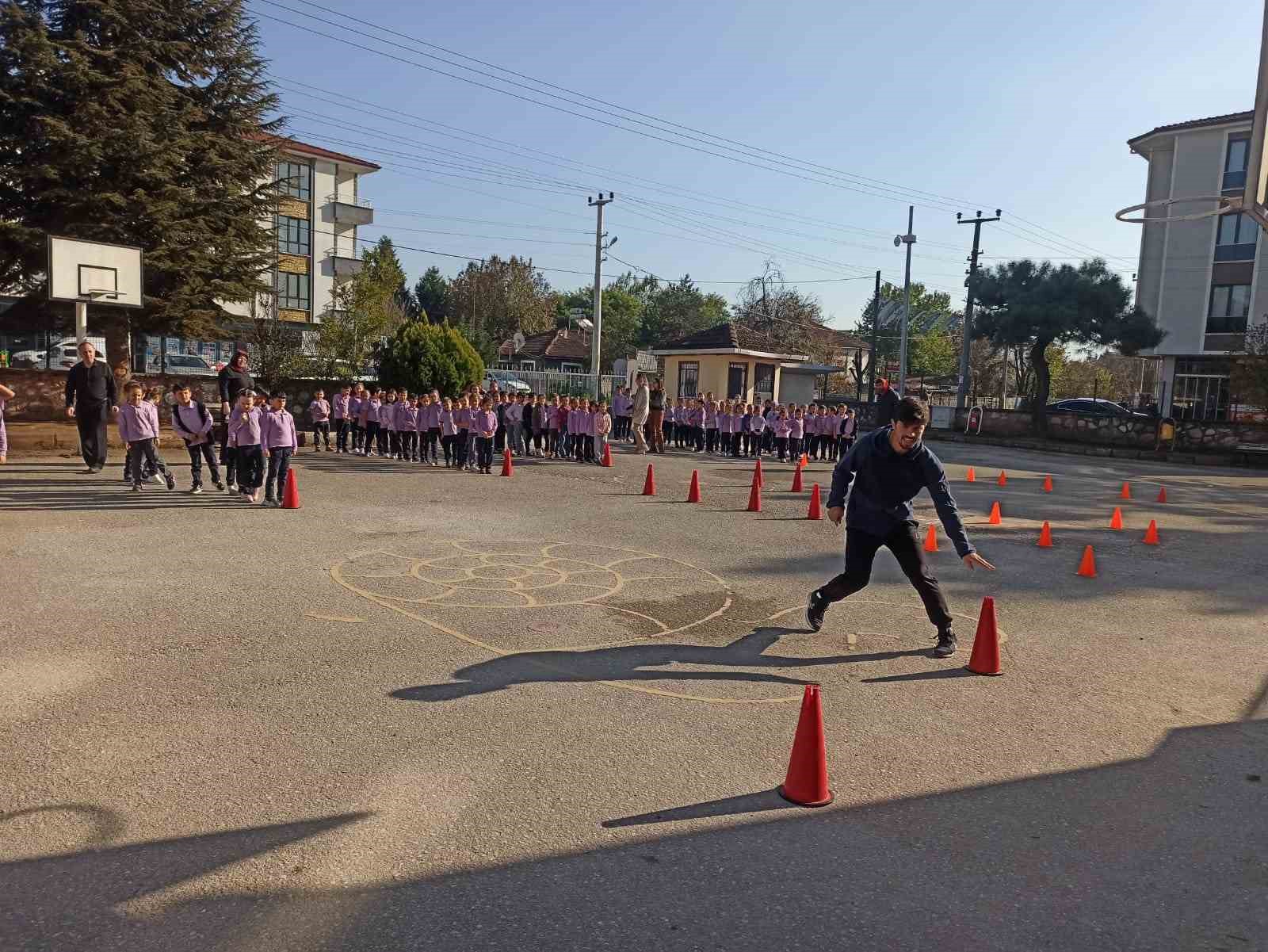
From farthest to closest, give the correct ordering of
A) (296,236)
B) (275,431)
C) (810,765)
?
(296,236)
(275,431)
(810,765)

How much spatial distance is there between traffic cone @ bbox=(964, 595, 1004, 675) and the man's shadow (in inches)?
19.7

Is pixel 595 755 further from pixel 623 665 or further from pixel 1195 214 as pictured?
pixel 1195 214

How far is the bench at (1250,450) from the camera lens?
3119 centimetres

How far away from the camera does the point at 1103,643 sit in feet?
24.1

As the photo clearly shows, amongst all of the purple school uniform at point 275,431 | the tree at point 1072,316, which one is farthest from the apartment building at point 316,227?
the purple school uniform at point 275,431

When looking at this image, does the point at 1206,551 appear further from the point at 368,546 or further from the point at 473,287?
the point at 473,287

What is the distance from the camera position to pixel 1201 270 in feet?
144

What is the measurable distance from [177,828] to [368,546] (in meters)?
6.26

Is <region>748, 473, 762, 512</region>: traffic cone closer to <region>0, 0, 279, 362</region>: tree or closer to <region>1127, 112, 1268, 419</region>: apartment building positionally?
<region>0, 0, 279, 362</region>: tree

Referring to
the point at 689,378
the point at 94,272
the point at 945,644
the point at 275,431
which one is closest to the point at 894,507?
the point at 945,644

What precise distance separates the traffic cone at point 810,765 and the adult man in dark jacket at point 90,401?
43.9 feet

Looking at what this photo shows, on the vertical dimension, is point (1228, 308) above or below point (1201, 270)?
below

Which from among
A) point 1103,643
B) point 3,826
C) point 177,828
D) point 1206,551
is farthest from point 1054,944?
point 1206,551

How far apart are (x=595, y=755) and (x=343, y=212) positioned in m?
52.2
